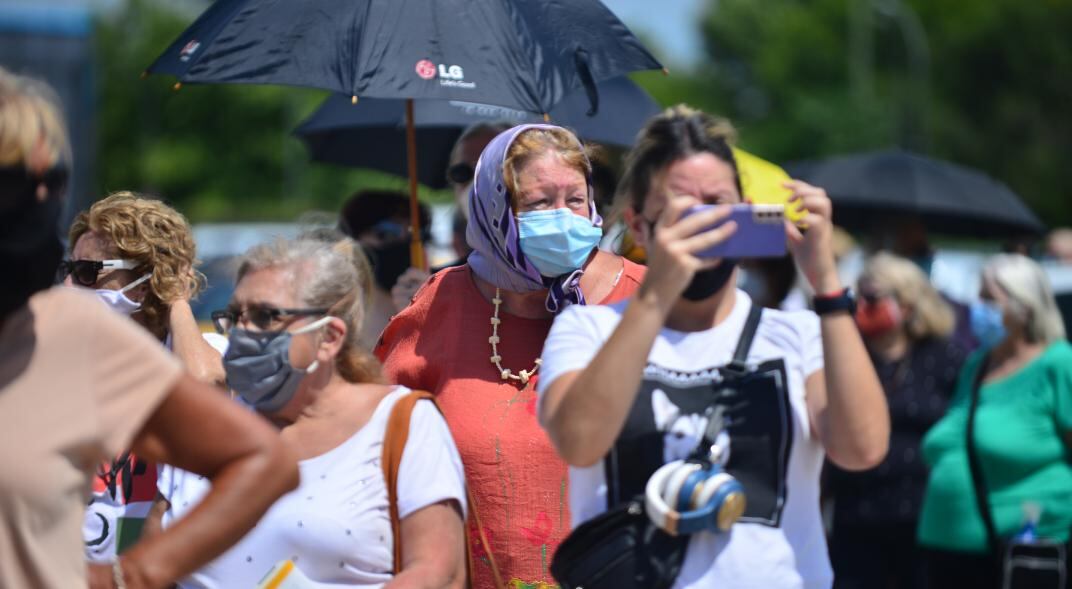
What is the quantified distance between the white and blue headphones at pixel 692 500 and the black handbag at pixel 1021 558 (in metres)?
4.55

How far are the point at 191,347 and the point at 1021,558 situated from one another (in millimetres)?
4394

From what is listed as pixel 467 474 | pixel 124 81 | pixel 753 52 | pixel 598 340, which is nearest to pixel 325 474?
pixel 467 474

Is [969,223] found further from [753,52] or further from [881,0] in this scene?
[753,52]

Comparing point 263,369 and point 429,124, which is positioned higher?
point 429,124

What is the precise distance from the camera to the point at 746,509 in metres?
2.94

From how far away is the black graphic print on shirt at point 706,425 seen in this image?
2.95 meters

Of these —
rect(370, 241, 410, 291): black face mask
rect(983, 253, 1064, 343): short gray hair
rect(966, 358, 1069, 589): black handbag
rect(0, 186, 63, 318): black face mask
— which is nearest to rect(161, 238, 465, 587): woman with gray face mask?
rect(0, 186, 63, 318): black face mask

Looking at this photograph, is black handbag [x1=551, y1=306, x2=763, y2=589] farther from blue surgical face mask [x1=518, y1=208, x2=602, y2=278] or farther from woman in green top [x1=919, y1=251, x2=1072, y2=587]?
woman in green top [x1=919, y1=251, x2=1072, y2=587]

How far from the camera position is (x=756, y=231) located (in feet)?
9.33

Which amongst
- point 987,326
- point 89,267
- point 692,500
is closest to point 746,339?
point 692,500

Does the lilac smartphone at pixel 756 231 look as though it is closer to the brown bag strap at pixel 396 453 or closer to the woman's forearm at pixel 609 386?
the woman's forearm at pixel 609 386

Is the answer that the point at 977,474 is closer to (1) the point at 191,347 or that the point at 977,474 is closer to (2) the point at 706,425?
(1) the point at 191,347

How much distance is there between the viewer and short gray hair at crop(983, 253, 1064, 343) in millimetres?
7441

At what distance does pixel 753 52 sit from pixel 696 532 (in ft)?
226
